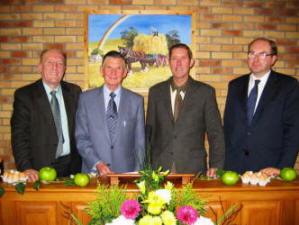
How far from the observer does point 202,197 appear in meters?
1.55

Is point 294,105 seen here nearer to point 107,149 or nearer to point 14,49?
point 107,149

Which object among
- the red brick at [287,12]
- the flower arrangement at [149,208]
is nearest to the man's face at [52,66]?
the flower arrangement at [149,208]

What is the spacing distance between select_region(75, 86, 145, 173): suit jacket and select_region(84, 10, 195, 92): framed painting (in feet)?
2.90

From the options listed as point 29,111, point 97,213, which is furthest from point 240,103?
point 29,111

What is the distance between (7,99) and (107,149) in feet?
5.89

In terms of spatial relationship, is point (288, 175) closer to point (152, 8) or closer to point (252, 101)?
point (252, 101)

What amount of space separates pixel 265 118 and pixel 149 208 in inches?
67.3

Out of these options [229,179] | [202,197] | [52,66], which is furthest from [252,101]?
[52,66]

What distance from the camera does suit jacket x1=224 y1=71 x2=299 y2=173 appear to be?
2182mm

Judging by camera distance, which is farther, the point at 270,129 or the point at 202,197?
the point at 270,129

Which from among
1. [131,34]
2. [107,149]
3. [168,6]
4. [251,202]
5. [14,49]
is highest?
[168,6]

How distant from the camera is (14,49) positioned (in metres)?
3.08

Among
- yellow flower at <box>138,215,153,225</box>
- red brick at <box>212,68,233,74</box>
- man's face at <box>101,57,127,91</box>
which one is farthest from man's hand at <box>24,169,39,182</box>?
red brick at <box>212,68,233,74</box>

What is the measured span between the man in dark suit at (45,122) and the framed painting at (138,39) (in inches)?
32.8
